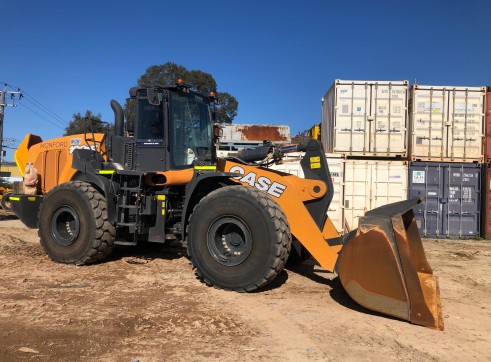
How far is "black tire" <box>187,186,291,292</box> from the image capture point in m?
5.18

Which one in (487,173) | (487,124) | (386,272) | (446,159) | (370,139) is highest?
(487,124)

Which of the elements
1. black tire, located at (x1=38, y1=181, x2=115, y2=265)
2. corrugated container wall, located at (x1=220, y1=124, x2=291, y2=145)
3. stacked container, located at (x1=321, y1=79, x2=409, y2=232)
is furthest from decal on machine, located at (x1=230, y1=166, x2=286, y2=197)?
corrugated container wall, located at (x1=220, y1=124, x2=291, y2=145)

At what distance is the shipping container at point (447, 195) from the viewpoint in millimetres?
12328

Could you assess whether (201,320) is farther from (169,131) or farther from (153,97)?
(153,97)

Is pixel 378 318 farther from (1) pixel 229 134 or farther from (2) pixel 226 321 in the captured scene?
(1) pixel 229 134

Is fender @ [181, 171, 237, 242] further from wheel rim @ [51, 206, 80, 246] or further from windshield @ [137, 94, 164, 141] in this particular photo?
wheel rim @ [51, 206, 80, 246]

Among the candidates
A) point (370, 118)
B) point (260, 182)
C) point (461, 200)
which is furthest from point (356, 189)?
point (260, 182)

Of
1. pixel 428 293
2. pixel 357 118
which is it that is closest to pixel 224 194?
pixel 428 293

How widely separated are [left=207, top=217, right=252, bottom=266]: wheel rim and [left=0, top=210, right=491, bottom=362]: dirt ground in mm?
470

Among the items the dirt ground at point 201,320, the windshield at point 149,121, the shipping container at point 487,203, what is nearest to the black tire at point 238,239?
the dirt ground at point 201,320

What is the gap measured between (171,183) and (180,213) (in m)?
0.55

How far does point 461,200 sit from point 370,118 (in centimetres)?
364

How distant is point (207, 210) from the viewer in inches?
222

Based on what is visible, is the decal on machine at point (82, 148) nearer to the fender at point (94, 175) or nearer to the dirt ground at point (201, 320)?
the fender at point (94, 175)
